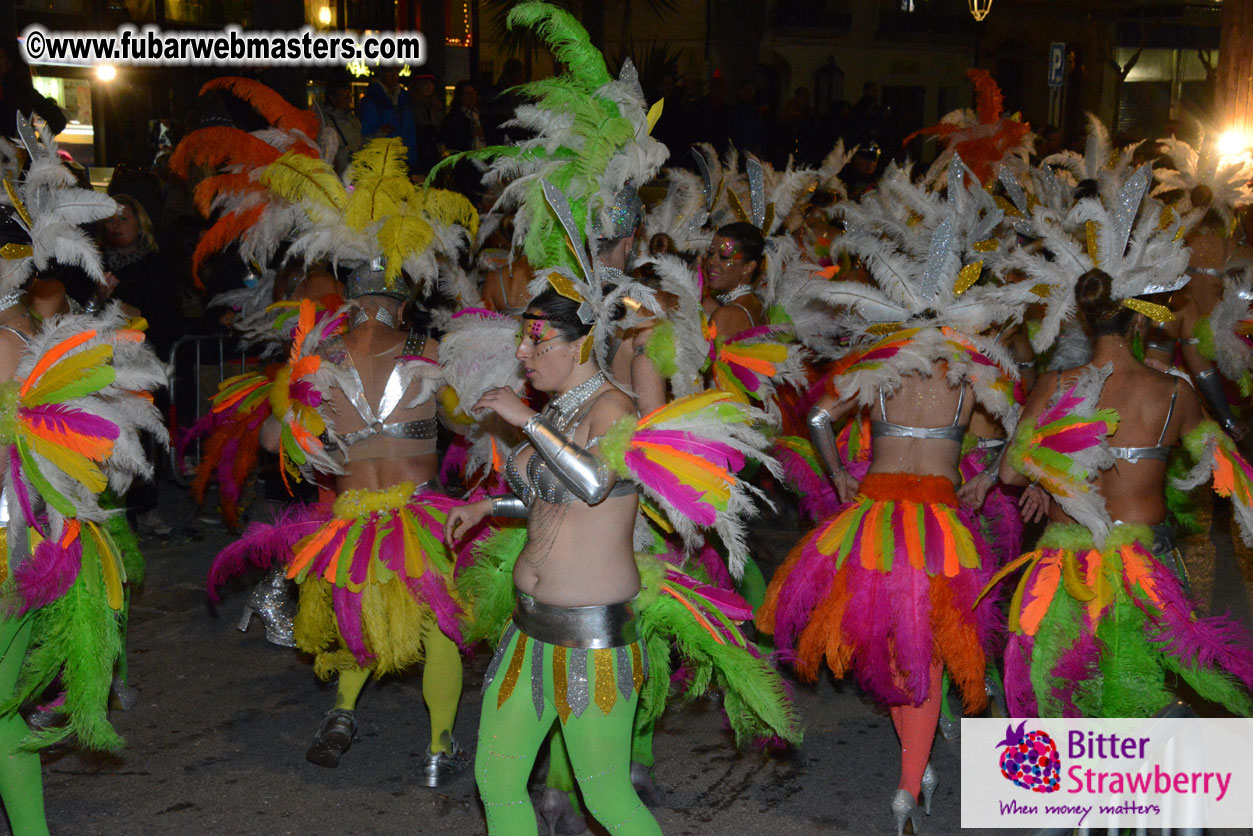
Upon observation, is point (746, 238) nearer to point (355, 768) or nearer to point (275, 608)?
point (275, 608)

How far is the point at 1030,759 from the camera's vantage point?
3936 millimetres

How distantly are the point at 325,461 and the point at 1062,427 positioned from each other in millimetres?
2634

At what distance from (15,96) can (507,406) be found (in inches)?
305

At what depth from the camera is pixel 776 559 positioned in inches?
293

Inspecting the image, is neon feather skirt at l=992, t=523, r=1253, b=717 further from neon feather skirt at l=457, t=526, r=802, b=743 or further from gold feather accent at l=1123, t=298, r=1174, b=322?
neon feather skirt at l=457, t=526, r=802, b=743

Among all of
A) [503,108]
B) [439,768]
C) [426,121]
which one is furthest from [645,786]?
[503,108]

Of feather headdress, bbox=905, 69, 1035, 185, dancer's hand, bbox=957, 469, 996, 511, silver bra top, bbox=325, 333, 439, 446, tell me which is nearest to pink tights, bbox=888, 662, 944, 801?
dancer's hand, bbox=957, 469, 996, 511

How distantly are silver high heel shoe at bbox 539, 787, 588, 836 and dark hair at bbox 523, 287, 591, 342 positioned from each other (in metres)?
1.79

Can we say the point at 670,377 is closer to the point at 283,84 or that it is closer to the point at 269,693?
the point at 269,693

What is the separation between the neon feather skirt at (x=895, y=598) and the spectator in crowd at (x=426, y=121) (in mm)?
8722

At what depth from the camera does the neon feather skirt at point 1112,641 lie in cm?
392

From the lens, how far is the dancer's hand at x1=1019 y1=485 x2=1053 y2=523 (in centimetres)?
431

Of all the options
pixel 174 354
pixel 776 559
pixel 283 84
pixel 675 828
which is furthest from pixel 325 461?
pixel 283 84

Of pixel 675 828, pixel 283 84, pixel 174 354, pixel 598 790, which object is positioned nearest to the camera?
pixel 598 790
